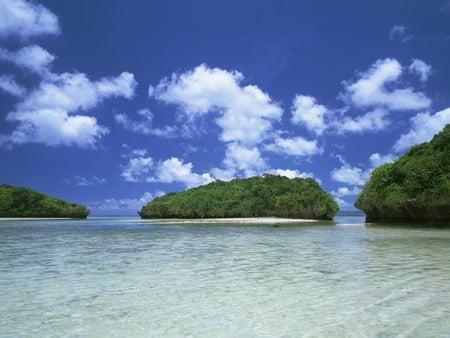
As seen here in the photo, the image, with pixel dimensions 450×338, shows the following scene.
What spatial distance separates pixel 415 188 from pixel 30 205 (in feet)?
329

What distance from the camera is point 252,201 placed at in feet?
302

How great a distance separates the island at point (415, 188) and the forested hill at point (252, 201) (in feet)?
75.6

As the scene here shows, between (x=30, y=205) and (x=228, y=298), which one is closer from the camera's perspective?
(x=228, y=298)

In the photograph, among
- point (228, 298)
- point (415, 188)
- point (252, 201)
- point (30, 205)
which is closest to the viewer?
point (228, 298)

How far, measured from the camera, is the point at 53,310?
6.77 metres

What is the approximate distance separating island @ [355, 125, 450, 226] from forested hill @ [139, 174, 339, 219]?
2305 centimetres

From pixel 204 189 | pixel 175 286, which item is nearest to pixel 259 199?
pixel 204 189

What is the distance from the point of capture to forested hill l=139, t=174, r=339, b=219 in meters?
77.7

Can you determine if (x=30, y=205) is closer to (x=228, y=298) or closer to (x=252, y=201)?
(x=252, y=201)

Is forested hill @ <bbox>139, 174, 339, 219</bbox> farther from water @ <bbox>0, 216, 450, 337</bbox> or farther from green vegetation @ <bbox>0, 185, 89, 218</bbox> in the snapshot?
water @ <bbox>0, 216, 450, 337</bbox>

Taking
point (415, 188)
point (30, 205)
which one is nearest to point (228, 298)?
point (415, 188)

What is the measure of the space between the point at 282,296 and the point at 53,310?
4462 millimetres

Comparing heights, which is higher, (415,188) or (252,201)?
(252,201)

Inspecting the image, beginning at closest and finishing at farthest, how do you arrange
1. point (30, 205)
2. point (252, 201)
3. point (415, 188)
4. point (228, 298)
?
point (228, 298) → point (415, 188) → point (252, 201) → point (30, 205)
